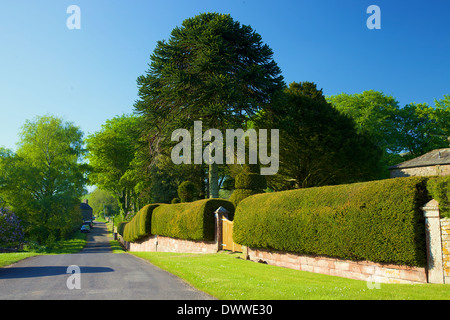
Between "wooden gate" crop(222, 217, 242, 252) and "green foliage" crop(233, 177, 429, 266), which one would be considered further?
"wooden gate" crop(222, 217, 242, 252)

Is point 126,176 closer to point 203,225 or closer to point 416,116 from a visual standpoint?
point 203,225

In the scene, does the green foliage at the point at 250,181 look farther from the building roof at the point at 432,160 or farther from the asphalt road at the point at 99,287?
the building roof at the point at 432,160

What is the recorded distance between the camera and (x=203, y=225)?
18.9 metres

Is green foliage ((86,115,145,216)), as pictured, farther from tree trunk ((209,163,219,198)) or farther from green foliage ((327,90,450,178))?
green foliage ((327,90,450,178))

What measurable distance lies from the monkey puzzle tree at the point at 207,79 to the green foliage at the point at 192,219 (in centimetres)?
367

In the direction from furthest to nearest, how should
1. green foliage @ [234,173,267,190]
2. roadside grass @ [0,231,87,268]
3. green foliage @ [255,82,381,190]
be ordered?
green foliage @ [255,82,381,190]
green foliage @ [234,173,267,190]
roadside grass @ [0,231,87,268]

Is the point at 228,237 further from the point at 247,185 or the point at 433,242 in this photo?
the point at 433,242

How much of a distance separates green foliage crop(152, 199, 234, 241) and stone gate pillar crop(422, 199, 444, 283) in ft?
38.0

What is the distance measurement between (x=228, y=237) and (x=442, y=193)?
11.4 m

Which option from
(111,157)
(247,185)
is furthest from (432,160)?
(111,157)

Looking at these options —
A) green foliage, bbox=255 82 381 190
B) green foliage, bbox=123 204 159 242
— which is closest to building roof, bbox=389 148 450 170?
green foliage, bbox=255 82 381 190

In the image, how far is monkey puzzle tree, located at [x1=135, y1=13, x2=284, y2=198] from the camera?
77.8 ft

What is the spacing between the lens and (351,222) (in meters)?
10.5

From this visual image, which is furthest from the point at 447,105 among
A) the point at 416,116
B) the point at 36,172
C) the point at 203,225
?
the point at 36,172
